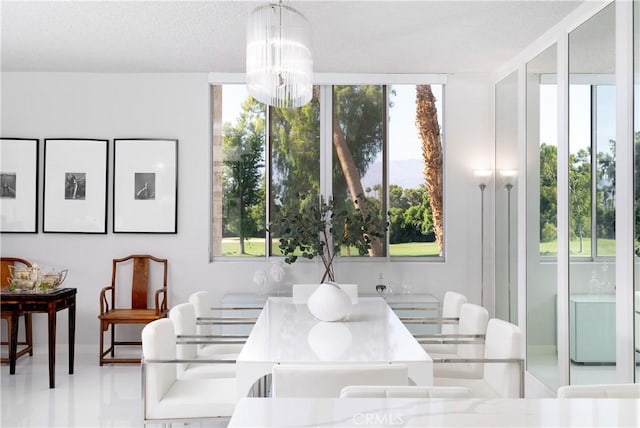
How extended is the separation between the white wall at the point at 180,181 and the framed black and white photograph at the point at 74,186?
91 millimetres

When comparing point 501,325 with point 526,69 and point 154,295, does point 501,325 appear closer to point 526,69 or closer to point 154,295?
point 526,69

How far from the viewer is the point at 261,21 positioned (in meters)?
3.44

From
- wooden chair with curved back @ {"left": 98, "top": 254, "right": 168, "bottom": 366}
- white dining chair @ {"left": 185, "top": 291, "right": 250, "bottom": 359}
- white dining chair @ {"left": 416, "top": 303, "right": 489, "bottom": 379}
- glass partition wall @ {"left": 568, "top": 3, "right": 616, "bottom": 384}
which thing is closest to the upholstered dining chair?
white dining chair @ {"left": 416, "top": 303, "right": 489, "bottom": 379}

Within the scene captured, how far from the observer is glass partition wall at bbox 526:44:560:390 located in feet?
15.0

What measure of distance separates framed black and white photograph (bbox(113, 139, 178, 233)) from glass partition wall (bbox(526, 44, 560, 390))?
3.39 metres

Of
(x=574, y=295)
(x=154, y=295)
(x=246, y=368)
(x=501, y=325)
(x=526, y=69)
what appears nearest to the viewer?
(x=246, y=368)

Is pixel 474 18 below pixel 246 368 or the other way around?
the other way around

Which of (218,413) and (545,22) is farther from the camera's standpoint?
(545,22)

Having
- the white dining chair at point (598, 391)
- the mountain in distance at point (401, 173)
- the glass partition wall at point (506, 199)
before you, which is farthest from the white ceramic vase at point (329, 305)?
the mountain in distance at point (401, 173)

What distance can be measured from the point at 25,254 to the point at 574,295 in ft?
16.7

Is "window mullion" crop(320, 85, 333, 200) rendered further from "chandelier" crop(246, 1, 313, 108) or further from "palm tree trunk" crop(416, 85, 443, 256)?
"chandelier" crop(246, 1, 313, 108)

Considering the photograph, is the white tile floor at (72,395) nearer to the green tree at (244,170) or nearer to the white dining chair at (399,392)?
the green tree at (244,170)

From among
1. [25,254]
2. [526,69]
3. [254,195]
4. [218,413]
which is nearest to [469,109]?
[526,69]

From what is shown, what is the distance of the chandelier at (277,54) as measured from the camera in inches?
135
